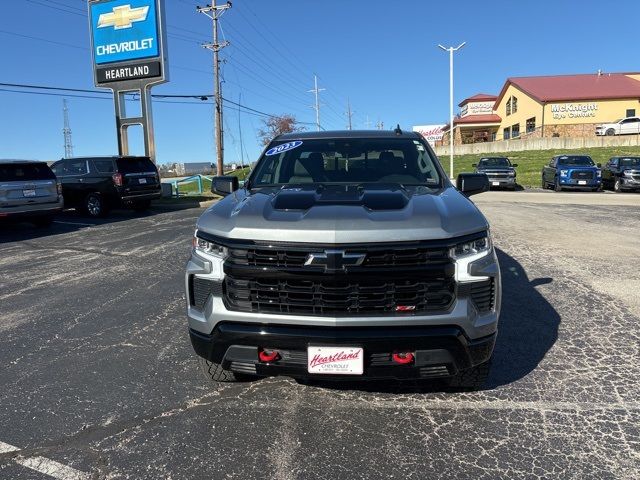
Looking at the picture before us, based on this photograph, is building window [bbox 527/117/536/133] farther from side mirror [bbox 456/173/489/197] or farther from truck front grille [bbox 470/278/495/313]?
truck front grille [bbox 470/278/495/313]

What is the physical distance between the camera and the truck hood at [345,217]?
2.90m

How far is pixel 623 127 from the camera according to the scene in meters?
43.4

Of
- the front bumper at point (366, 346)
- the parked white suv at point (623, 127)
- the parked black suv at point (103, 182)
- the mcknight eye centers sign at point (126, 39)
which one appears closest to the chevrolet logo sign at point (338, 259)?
the front bumper at point (366, 346)

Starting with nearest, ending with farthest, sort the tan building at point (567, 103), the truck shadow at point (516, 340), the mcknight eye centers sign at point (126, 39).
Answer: the truck shadow at point (516, 340), the mcknight eye centers sign at point (126, 39), the tan building at point (567, 103)

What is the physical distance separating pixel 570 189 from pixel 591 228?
42.9 feet

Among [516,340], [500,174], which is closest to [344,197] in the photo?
[516,340]

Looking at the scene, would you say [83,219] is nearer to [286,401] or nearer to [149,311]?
[149,311]

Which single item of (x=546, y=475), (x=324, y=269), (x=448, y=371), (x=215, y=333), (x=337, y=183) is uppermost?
(x=337, y=183)

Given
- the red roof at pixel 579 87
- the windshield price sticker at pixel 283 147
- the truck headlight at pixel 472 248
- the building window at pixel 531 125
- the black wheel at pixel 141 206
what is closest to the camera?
the truck headlight at pixel 472 248

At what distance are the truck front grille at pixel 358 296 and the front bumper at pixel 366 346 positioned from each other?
11 cm

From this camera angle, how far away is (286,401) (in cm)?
349

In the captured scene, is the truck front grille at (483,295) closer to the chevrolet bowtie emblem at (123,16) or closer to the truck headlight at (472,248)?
the truck headlight at (472,248)

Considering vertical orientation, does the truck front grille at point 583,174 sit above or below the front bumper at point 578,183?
above

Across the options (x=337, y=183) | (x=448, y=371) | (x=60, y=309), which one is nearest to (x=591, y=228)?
(x=337, y=183)
